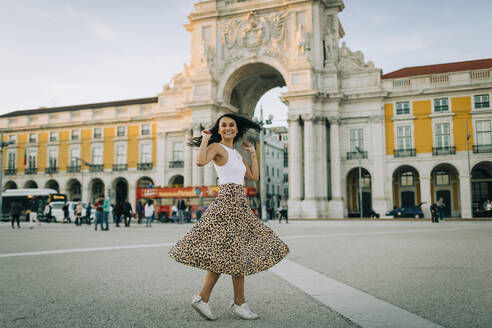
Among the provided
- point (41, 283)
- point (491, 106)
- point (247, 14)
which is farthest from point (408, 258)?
point (247, 14)

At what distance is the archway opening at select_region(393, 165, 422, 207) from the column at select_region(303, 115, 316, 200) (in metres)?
8.83

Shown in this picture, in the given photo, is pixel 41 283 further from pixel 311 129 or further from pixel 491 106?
pixel 491 106

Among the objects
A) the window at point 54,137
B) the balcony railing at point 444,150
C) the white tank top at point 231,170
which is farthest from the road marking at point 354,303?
the window at point 54,137

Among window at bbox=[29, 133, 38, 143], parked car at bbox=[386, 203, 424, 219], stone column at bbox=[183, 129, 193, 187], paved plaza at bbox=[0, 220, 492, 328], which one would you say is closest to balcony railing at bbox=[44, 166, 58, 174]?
window at bbox=[29, 133, 38, 143]

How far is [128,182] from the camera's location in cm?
4631

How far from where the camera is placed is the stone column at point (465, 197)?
3397 centimetres

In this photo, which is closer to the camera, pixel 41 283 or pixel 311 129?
pixel 41 283

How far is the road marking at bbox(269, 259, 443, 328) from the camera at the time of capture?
3.64 meters

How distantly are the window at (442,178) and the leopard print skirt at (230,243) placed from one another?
1527 inches

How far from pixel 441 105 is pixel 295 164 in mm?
13425

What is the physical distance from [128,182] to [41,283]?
1652 inches

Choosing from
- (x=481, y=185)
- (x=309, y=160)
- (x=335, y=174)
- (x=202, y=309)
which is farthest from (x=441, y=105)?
(x=202, y=309)

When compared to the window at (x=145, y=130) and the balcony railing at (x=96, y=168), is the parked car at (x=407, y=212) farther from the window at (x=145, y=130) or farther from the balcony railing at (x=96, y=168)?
the balcony railing at (x=96, y=168)

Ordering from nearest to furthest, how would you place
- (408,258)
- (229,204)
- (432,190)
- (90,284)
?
(229,204)
(90,284)
(408,258)
(432,190)
